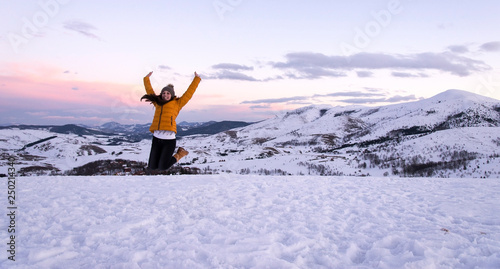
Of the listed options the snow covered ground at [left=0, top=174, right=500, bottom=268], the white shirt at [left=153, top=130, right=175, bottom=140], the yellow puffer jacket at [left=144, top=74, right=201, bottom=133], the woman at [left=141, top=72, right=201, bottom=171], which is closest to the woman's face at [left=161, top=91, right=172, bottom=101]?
the woman at [left=141, top=72, right=201, bottom=171]

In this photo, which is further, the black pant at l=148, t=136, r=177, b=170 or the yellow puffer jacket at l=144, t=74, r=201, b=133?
the black pant at l=148, t=136, r=177, b=170

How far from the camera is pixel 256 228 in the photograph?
696 centimetres

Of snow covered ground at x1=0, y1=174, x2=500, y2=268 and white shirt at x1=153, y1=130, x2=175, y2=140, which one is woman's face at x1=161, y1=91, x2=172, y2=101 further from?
snow covered ground at x1=0, y1=174, x2=500, y2=268

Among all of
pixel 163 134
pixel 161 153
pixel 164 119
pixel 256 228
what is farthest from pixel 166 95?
pixel 256 228

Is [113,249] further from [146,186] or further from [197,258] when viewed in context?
[146,186]

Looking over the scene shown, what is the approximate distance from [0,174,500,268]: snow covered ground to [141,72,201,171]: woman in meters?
1.66

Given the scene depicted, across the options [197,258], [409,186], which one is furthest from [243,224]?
[409,186]

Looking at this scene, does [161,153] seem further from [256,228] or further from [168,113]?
[256,228]

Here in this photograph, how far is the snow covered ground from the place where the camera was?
510 centimetres

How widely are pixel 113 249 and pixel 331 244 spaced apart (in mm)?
4555

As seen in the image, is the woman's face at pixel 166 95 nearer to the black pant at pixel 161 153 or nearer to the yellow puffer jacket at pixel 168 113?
the yellow puffer jacket at pixel 168 113

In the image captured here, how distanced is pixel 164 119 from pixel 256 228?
423 centimetres

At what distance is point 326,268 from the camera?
15.8ft

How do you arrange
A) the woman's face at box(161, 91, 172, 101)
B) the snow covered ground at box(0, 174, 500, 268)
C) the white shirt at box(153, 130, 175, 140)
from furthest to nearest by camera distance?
1. the white shirt at box(153, 130, 175, 140)
2. the woman's face at box(161, 91, 172, 101)
3. the snow covered ground at box(0, 174, 500, 268)
